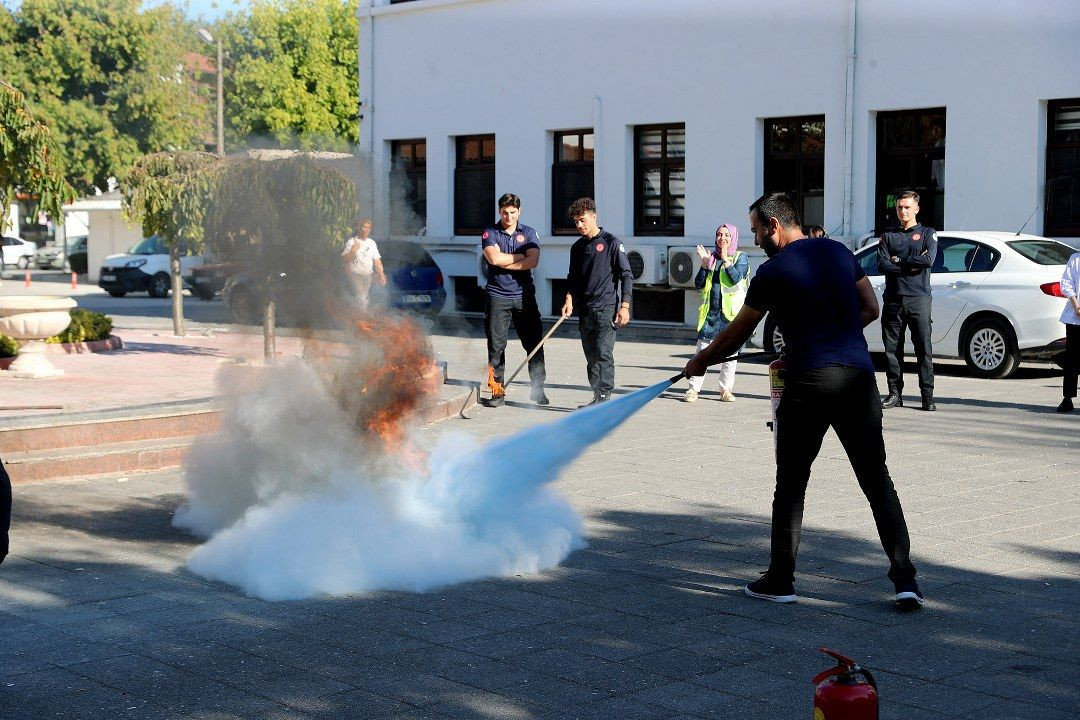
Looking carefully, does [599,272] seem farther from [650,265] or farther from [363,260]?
[650,265]

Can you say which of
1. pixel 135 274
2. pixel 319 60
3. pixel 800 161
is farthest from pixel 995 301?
pixel 319 60

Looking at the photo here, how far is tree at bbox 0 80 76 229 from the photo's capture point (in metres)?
14.4

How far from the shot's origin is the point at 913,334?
41.7 ft

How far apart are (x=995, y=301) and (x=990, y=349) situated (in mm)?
604

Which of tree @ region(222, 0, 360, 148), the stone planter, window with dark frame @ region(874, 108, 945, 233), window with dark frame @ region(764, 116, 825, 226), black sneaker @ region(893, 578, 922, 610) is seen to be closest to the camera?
black sneaker @ region(893, 578, 922, 610)

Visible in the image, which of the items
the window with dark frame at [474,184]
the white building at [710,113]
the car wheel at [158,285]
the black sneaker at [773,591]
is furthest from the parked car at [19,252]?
the black sneaker at [773,591]

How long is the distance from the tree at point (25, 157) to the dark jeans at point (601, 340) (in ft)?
20.5

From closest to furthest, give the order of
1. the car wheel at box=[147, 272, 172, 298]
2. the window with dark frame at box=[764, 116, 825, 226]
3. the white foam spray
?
the white foam spray
the window with dark frame at box=[764, 116, 825, 226]
the car wheel at box=[147, 272, 172, 298]

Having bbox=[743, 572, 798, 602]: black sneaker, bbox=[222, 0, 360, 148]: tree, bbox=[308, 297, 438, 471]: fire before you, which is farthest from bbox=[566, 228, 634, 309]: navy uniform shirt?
bbox=[222, 0, 360, 148]: tree

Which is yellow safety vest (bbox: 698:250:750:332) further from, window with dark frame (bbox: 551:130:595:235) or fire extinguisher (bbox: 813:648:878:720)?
window with dark frame (bbox: 551:130:595:235)

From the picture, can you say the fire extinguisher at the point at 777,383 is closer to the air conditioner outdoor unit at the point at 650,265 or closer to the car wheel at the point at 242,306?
the car wheel at the point at 242,306

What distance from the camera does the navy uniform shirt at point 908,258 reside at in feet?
41.0

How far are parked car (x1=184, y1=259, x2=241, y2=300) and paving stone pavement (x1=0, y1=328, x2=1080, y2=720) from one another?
4.34 ft

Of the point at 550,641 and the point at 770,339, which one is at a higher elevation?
the point at 770,339
